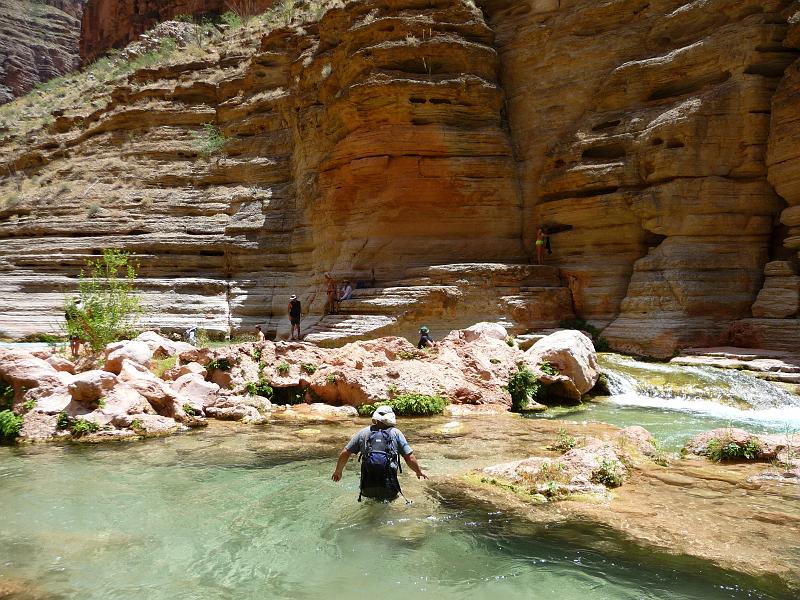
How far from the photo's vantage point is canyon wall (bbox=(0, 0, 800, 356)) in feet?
58.7

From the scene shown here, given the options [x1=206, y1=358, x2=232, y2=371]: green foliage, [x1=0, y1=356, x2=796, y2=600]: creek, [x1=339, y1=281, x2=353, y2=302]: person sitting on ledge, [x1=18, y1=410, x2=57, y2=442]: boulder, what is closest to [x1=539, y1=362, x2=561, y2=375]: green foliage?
[x1=0, y1=356, x2=796, y2=600]: creek

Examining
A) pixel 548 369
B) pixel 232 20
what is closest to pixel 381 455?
pixel 548 369

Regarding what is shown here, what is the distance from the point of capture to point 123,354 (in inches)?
463

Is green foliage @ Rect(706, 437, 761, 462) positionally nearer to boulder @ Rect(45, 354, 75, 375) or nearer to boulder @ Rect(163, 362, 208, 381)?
boulder @ Rect(163, 362, 208, 381)

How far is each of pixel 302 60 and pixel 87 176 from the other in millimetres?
12170

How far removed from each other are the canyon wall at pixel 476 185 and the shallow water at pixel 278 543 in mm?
11330

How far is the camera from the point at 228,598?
4.82 meters

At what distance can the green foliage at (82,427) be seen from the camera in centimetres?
991

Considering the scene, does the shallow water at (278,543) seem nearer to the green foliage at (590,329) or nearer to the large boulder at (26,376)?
the large boulder at (26,376)

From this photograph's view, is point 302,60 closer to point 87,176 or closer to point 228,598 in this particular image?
point 87,176

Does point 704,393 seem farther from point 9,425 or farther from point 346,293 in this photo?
point 9,425

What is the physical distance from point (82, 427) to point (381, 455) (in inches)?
247


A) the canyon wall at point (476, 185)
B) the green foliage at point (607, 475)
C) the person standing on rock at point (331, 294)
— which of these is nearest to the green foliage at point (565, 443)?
the green foliage at point (607, 475)

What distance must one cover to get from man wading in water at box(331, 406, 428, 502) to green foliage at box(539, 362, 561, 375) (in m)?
7.40
